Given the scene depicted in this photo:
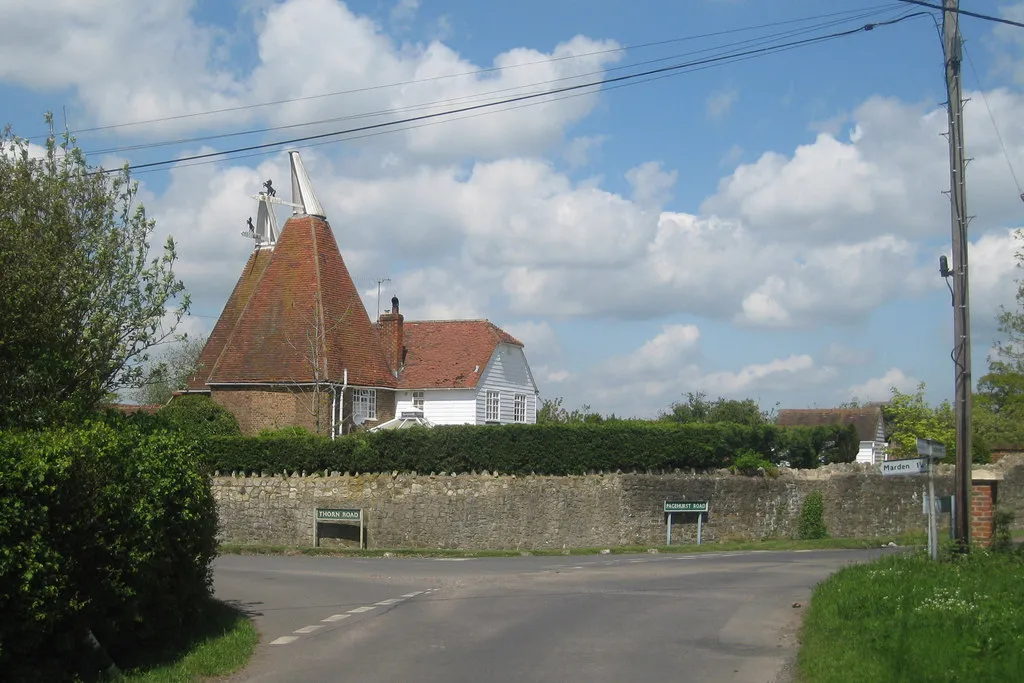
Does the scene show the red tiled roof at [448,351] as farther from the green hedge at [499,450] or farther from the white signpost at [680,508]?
the white signpost at [680,508]

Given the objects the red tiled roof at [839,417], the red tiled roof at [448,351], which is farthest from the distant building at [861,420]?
the red tiled roof at [448,351]

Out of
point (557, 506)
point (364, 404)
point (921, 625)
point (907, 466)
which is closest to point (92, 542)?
point (921, 625)

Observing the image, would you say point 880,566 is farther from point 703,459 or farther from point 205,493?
point 703,459

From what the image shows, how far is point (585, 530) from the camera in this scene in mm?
32562

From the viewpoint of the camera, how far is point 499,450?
107 feet

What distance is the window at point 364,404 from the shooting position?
135ft

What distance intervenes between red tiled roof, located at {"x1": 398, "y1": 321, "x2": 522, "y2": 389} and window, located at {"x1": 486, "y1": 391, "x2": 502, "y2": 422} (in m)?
1.62

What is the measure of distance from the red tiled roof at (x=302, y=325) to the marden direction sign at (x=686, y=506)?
13.8 meters

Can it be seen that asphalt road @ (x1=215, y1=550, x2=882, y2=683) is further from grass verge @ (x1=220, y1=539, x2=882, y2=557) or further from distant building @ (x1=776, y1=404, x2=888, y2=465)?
distant building @ (x1=776, y1=404, x2=888, y2=465)

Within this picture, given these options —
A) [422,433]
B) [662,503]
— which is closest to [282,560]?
[422,433]

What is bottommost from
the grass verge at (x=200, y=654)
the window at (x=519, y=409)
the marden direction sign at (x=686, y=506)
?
the grass verge at (x=200, y=654)

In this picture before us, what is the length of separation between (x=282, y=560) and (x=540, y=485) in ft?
28.0

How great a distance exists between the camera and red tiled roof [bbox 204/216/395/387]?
39.7m

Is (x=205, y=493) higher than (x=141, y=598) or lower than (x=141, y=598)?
higher
